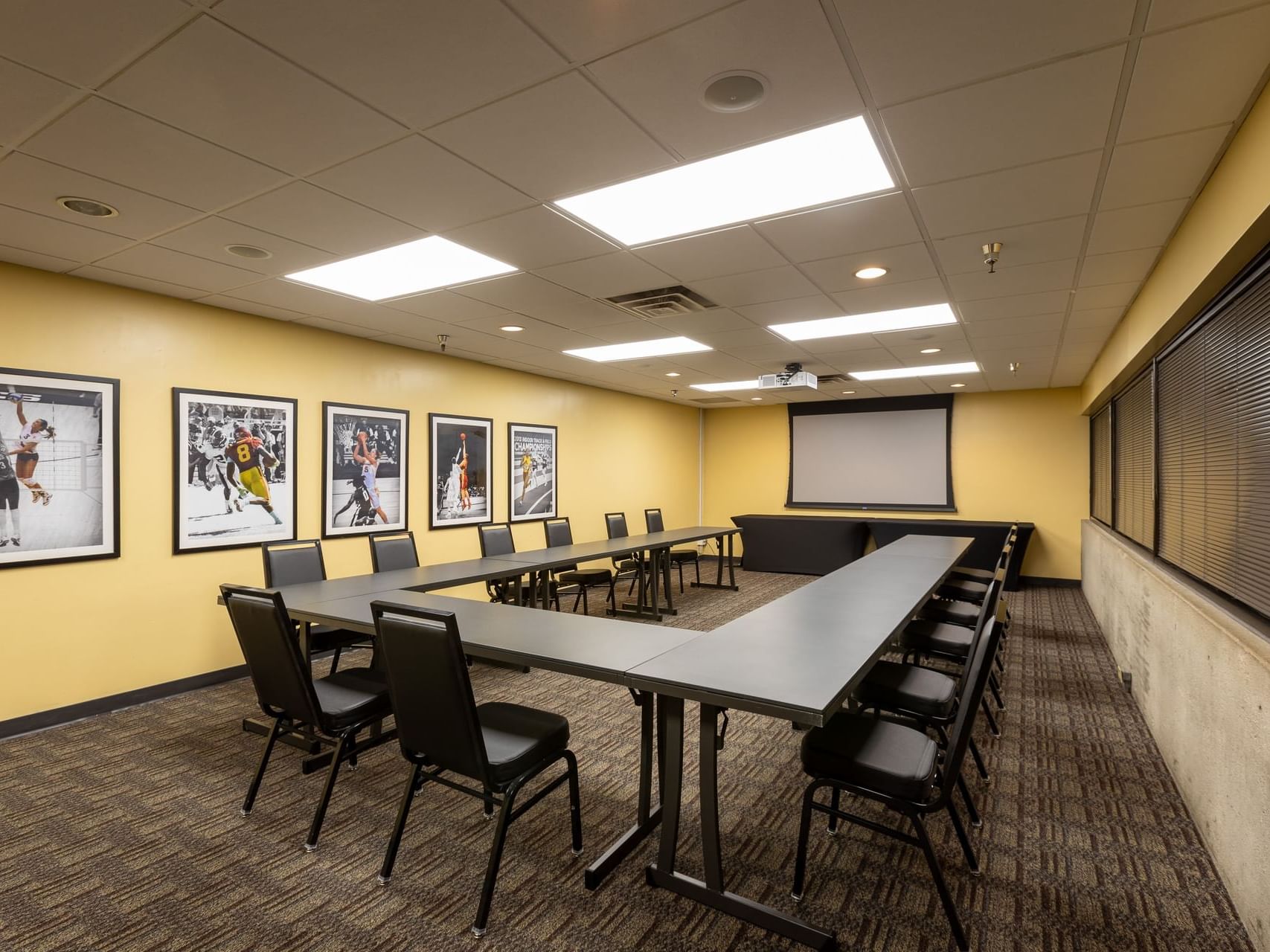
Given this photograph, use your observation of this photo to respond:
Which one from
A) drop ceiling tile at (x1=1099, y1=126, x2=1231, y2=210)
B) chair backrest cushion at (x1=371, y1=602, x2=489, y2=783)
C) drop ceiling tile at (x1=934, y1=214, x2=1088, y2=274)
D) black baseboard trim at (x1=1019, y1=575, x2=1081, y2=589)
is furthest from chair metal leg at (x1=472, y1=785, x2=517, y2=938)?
black baseboard trim at (x1=1019, y1=575, x2=1081, y2=589)

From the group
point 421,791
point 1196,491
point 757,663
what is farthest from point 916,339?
point 421,791

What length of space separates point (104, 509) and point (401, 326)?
7.20 feet

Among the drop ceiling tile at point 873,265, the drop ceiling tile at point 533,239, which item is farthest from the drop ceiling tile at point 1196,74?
the drop ceiling tile at point 533,239

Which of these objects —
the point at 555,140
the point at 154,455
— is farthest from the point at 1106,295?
the point at 154,455

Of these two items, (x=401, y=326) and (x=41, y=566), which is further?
(x=401, y=326)

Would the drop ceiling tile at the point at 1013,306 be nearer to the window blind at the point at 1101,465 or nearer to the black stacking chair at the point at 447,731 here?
the window blind at the point at 1101,465

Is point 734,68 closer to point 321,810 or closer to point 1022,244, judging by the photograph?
point 1022,244

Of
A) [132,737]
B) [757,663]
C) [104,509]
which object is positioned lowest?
[132,737]

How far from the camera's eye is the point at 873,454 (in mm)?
9227

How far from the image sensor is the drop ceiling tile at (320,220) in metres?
2.58

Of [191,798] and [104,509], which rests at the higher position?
[104,509]

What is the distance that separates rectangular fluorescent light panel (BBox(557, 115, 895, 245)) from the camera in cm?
221

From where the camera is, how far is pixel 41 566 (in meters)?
3.50

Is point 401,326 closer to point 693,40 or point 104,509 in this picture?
point 104,509
